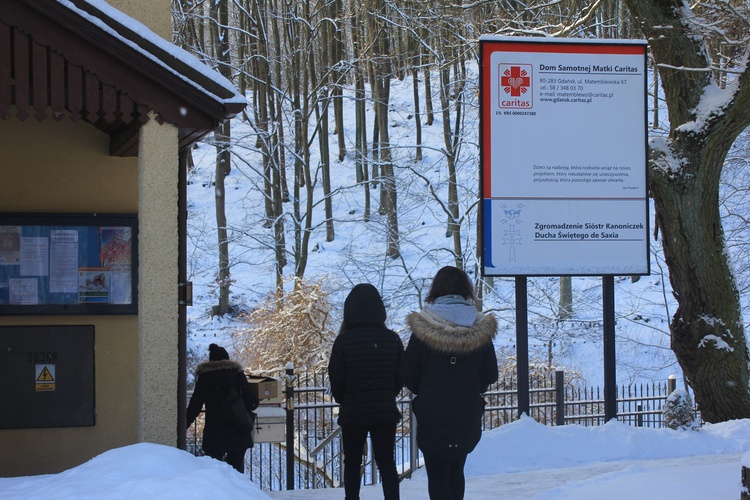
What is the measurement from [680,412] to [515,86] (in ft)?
13.4

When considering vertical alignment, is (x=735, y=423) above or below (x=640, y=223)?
below

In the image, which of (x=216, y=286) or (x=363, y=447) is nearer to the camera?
(x=363, y=447)

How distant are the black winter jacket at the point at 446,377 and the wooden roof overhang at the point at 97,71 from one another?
1.92 m

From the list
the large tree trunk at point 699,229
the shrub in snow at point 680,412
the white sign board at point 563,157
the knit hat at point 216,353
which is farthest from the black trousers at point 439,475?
the large tree trunk at point 699,229

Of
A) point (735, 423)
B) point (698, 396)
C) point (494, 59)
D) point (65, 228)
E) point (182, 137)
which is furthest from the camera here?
point (698, 396)

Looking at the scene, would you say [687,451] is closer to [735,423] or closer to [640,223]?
[735,423]

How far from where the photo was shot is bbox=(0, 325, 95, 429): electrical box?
6.37 meters

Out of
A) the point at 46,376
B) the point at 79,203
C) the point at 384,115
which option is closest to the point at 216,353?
the point at 46,376

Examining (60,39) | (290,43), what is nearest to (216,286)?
(290,43)

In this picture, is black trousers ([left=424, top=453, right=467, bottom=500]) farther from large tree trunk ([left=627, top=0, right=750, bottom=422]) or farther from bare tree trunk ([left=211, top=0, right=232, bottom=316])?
bare tree trunk ([left=211, top=0, right=232, bottom=316])

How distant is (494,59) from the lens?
8570mm

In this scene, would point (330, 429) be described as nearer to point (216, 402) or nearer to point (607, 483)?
point (216, 402)

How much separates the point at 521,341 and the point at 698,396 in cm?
326

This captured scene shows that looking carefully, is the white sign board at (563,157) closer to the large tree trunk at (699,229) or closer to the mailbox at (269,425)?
the large tree trunk at (699,229)
